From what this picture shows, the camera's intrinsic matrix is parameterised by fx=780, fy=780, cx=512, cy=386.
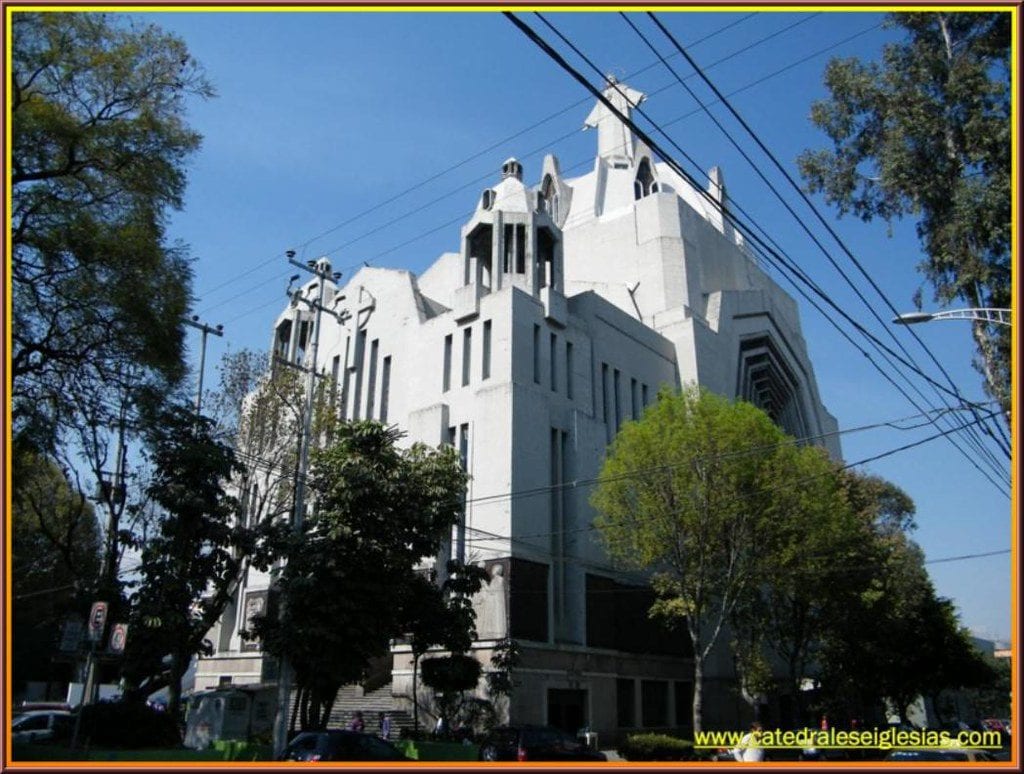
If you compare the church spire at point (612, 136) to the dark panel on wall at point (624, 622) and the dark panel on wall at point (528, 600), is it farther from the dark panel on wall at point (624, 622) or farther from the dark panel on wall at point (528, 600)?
the dark panel on wall at point (528, 600)

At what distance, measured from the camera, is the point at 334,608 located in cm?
1998

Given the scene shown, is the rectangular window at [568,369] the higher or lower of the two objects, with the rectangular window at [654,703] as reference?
higher

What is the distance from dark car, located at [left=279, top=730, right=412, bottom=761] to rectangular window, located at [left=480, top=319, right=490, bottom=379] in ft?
68.8

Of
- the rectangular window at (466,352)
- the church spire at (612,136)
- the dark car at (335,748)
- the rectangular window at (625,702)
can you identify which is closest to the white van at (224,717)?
the dark car at (335,748)

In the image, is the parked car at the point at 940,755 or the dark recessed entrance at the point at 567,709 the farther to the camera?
the dark recessed entrance at the point at 567,709

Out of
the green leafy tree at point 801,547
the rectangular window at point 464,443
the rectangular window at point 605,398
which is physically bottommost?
the green leafy tree at point 801,547

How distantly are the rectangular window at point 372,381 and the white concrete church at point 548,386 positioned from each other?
0.43 feet

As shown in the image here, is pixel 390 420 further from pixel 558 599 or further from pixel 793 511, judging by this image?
pixel 793 511

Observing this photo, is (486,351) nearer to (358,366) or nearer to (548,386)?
(548,386)

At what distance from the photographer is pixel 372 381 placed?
143ft

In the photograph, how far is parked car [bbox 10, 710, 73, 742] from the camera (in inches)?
882

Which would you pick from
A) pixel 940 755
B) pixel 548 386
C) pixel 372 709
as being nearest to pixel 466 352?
pixel 548 386

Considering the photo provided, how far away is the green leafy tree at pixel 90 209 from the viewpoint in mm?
14453

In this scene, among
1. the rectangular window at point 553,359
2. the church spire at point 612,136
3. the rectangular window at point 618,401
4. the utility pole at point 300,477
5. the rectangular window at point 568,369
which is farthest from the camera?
the church spire at point 612,136
